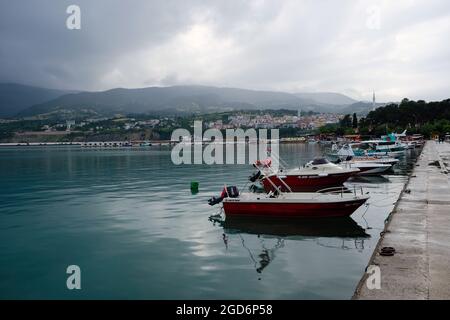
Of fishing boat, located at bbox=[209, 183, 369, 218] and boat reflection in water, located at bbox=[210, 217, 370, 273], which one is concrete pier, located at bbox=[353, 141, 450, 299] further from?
fishing boat, located at bbox=[209, 183, 369, 218]

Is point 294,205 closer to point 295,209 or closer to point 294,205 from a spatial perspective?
point 294,205

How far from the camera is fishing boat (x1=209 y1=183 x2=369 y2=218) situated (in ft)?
64.3

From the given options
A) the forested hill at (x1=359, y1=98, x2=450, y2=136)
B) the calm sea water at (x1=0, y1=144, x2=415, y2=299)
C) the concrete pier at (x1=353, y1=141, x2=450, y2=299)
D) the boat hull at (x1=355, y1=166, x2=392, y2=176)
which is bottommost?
the calm sea water at (x1=0, y1=144, x2=415, y2=299)

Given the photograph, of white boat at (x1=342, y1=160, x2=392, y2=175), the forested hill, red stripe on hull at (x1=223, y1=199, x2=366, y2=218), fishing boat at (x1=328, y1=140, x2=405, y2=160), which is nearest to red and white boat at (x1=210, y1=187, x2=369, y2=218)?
red stripe on hull at (x1=223, y1=199, x2=366, y2=218)

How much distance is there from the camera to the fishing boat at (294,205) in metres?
19.6

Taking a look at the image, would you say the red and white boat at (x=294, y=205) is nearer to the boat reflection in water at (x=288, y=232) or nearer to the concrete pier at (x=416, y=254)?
the boat reflection in water at (x=288, y=232)

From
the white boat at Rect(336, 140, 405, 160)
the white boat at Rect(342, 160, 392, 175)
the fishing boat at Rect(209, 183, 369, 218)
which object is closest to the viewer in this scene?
the fishing boat at Rect(209, 183, 369, 218)

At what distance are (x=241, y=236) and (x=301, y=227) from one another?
3.02 metres

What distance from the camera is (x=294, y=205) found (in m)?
19.8

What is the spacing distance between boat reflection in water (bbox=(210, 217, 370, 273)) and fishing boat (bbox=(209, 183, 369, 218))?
1.00ft

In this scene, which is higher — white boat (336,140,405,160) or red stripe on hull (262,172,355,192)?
white boat (336,140,405,160)

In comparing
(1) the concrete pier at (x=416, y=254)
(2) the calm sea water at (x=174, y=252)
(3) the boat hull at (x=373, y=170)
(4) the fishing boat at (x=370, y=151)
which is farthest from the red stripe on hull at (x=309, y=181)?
(4) the fishing boat at (x=370, y=151)

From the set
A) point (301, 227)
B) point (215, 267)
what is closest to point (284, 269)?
point (215, 267)
